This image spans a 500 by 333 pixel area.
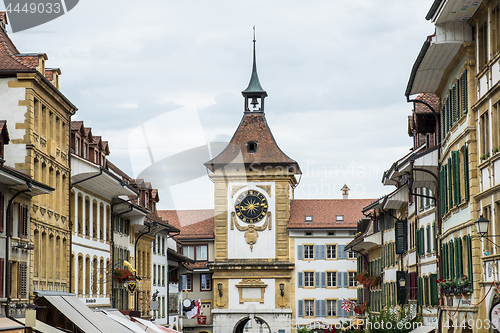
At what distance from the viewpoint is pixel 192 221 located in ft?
344

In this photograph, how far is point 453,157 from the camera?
27.1 m

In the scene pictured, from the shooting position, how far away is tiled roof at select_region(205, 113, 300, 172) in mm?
97062

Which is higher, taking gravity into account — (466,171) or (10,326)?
(466,171)

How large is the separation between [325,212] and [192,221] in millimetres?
15673

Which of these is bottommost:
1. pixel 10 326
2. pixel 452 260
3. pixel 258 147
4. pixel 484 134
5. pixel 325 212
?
pixel 10 326

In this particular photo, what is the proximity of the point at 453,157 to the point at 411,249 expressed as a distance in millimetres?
21197

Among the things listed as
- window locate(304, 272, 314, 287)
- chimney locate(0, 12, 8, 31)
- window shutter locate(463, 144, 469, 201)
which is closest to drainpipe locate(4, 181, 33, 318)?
chimney locate(0, 12, 8, 31)

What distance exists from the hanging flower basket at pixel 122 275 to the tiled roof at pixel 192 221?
1871 inches

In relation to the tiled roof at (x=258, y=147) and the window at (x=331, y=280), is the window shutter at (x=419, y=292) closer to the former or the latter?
the window at (x=331, y=280)

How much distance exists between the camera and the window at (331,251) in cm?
9494

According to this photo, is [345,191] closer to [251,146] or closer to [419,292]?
[251,146]

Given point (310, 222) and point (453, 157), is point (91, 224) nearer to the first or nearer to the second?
point (453, 157)

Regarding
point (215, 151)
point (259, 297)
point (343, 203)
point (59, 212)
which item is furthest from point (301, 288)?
point (59, 212)

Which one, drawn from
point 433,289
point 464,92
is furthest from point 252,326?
point 464,92
